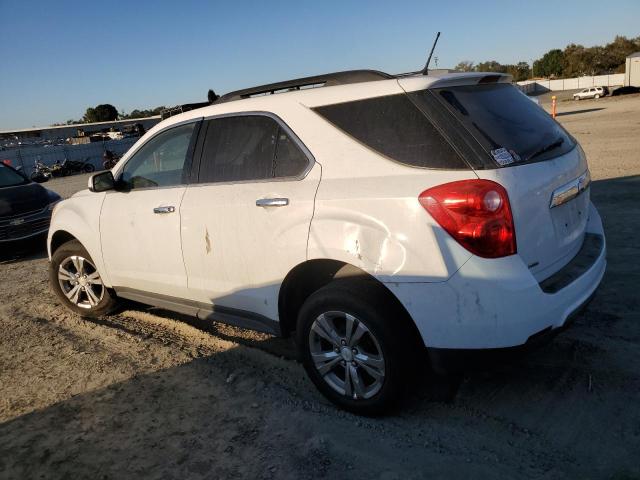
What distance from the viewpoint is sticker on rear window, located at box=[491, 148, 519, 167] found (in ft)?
8.50

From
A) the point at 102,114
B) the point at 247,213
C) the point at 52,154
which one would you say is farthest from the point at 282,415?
the point at 102,114

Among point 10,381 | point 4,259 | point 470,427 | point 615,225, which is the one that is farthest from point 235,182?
point 4,259

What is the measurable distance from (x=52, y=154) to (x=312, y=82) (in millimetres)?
34351

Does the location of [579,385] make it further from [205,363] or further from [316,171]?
[205,363]

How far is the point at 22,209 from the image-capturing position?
8242 millimetres

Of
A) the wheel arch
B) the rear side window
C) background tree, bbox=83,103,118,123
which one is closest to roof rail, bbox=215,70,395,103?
the rear side window

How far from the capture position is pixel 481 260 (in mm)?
2498

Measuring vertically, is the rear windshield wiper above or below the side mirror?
below

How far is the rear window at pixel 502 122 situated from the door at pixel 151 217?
198cm

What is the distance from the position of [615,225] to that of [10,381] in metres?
6.35

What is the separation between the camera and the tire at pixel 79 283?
4961mm

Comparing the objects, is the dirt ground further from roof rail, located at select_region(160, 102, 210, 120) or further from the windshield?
the windshield

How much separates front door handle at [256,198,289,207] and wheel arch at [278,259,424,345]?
38 centimetres

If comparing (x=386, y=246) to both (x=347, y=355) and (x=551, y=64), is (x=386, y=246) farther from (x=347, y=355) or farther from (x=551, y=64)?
(x=551, y=64)
